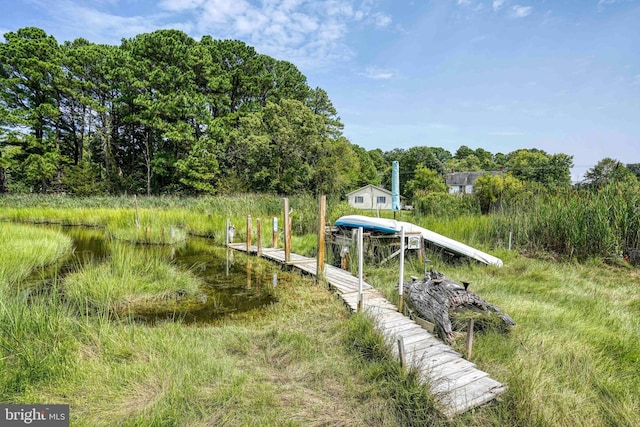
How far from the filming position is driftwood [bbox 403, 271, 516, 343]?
350 cm

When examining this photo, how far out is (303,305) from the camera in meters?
4.96

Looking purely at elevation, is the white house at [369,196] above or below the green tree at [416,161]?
below

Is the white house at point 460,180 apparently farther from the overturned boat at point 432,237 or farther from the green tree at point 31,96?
the green tree at point 31,96

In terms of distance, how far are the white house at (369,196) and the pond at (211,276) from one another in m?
25.6

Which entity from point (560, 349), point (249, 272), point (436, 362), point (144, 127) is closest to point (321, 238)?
point (249, 272)

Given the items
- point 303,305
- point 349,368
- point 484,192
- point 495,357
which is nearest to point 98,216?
point 303,305

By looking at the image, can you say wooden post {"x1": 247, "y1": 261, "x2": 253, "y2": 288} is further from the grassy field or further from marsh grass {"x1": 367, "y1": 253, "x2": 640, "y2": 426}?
marsh grass {"x1": 367, "y1": 253, "x2": 640, "y2": 426}

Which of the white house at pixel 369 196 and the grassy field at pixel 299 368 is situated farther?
the white house at pixel 369 196

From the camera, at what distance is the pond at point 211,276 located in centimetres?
484

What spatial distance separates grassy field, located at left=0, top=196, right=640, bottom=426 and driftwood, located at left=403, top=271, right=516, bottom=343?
0.21 m

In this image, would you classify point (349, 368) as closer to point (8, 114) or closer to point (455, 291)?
point (455, 291)

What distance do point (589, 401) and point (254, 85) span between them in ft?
108

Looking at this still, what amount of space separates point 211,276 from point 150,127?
80.3 feet

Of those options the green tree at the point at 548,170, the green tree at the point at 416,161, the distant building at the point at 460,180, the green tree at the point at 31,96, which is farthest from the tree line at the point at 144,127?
the distant building at the point at 460,180
